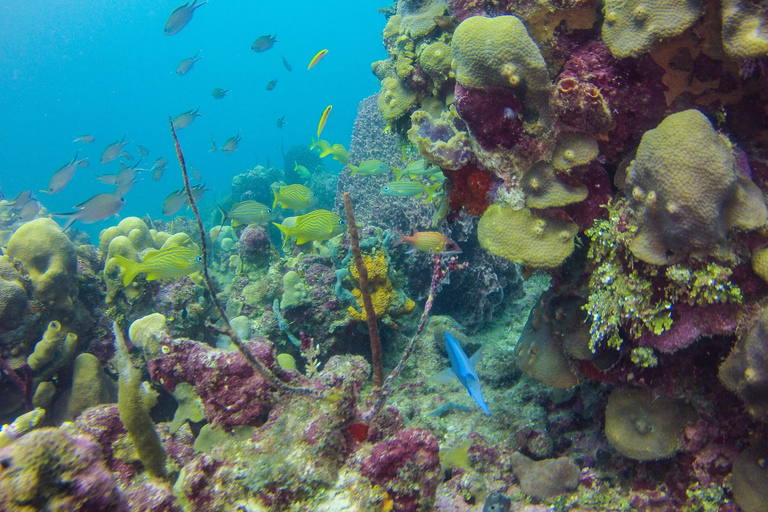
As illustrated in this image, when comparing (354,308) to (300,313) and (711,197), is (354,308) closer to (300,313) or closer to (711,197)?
(300,313)

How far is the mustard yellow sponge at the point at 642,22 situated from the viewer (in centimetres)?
189

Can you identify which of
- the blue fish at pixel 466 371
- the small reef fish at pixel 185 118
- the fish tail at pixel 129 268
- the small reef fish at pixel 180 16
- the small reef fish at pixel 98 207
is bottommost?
the blue fish at pixel 466 371

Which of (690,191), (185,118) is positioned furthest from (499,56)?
(185,118)

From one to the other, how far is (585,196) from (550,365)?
1.38 metres

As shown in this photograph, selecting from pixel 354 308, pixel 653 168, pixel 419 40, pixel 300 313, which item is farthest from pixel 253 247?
pixel 653 168

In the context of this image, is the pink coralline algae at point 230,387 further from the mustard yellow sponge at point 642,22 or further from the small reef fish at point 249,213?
the small reef fish at point 249,213

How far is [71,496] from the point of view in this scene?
1.14 metres

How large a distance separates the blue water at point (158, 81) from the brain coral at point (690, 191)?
220ft

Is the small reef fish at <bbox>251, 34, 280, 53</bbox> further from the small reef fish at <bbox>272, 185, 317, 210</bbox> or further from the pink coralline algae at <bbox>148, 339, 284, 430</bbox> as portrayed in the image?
the pink coralline algae at <bbox>148, 339, 284, 430</bbox>

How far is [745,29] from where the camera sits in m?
1.71

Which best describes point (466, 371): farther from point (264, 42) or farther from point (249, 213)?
point (264, 42)

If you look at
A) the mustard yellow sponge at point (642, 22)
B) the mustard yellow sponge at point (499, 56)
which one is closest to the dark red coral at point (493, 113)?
the mustard yellow sponge at point (499, 56)

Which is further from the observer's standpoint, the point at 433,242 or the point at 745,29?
the point at 433,242

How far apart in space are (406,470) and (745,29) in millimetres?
2741
